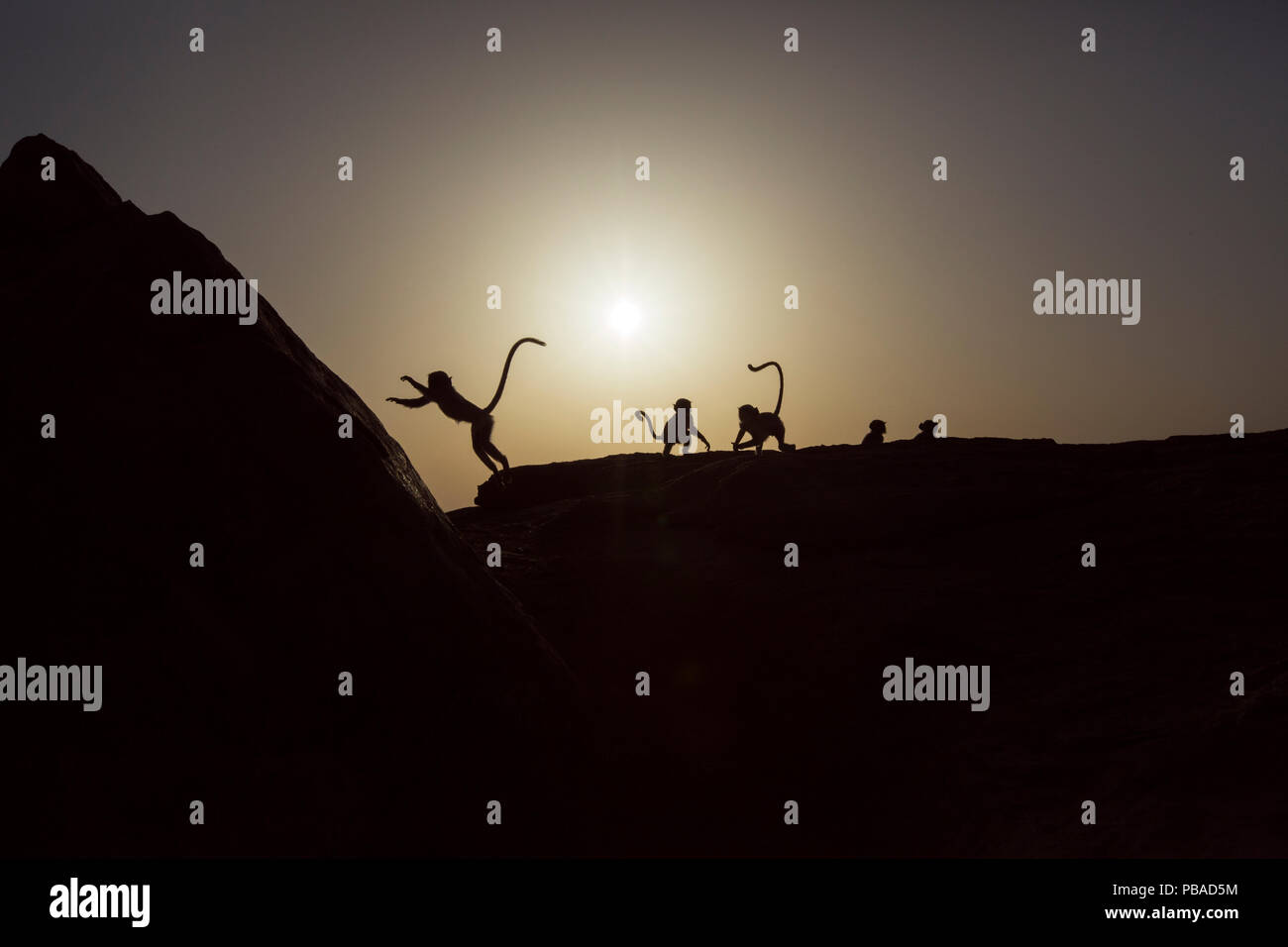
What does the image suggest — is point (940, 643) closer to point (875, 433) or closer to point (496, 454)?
point (496, 454)

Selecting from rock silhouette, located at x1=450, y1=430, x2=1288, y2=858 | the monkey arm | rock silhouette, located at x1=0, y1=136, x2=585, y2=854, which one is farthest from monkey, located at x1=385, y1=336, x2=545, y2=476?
rock silhouette, located at x1=0, y1=136, x2=585, y2=854

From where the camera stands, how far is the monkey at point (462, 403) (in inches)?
623

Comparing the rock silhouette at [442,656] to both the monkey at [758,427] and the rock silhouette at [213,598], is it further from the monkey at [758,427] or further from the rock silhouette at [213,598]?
the monkey at [758,427]

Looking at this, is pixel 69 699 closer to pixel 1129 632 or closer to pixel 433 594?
pixel 433 594

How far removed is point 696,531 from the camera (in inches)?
491

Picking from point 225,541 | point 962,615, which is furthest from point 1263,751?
point 225,541

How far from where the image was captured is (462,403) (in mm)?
15891

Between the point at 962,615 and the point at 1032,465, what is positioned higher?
the point at 1032,465

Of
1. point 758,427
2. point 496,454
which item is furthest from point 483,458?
point 758,427

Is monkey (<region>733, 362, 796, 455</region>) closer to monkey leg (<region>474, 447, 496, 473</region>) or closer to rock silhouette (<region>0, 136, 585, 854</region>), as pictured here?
monkey leg (<region>474, 447, 496, 473</region>)

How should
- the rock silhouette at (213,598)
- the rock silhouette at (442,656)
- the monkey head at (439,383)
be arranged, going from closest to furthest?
the rock silhouette at (213,598), the rock silhouette at (442,656), the monkey head at (439,383)

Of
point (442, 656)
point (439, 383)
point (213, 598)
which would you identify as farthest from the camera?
point (439, 383)

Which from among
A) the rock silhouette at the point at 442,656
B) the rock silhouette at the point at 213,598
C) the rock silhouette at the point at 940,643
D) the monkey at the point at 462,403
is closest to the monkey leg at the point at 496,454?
the monkey at the point at 462,403
